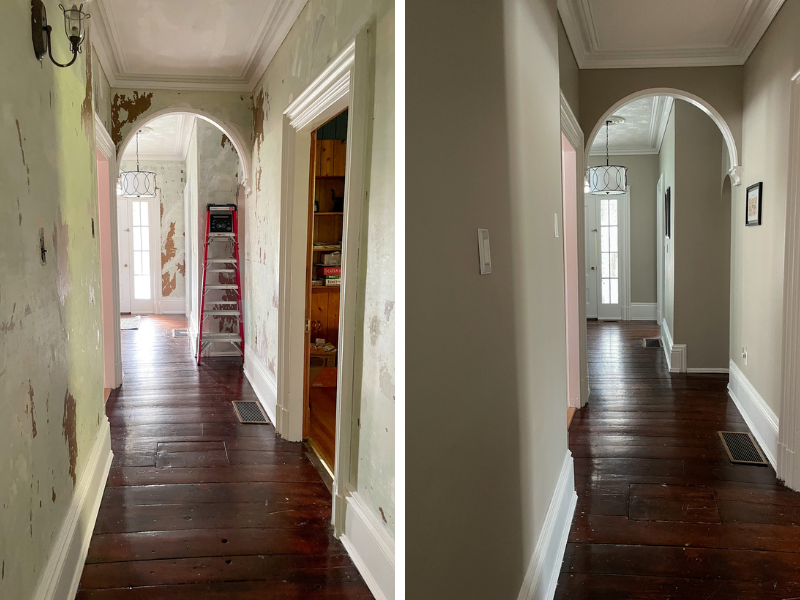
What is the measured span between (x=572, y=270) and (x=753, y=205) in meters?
1.25

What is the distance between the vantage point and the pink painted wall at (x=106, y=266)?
16.1 ft

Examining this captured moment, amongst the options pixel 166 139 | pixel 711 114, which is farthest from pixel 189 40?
pixel 166 139

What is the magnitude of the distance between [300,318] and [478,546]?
8.02 ft

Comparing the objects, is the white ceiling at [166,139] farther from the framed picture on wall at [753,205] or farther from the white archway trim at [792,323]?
the white archway trim at [792,323]

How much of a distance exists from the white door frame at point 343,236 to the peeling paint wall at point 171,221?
8065 millimetres

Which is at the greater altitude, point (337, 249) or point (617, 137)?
point (617, 137)

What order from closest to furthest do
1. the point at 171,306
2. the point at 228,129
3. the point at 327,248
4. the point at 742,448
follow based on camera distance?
1. the point at 742,448
2. the point at 327,248
3. the point at 228,129
4. the point at 171,306

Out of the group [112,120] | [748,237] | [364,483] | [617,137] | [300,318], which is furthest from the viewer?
[617,137]

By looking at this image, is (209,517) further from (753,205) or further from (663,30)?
(663,30)

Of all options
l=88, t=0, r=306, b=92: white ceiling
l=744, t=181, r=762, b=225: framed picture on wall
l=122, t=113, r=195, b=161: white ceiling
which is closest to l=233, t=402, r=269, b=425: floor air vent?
l=88, t=0, r=306, b=92: white ceiling

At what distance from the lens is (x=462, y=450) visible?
1416 millimetres

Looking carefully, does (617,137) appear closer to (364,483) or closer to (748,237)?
(748,237)

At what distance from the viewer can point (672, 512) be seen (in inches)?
113

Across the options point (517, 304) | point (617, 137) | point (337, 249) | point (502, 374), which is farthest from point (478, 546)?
point (617, 137)
